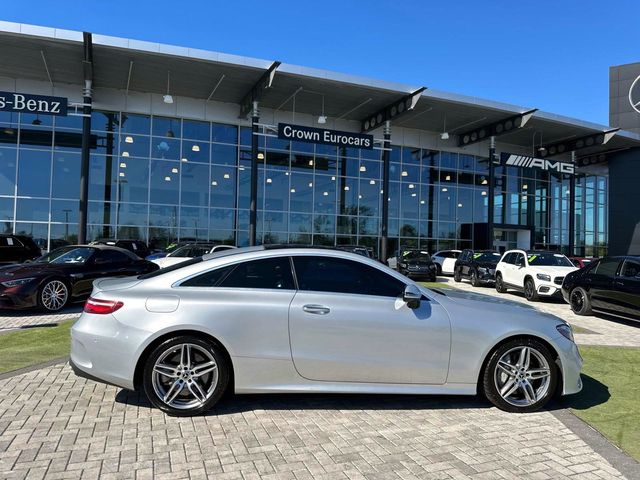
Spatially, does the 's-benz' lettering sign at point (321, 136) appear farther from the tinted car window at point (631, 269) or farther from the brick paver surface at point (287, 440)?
the brick paver surface at point (287, 440)

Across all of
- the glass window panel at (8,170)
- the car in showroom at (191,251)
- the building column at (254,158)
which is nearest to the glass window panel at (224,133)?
the building column at (254,158)

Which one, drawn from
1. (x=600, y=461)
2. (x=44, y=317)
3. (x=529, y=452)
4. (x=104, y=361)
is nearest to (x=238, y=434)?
(x=104, y=361)

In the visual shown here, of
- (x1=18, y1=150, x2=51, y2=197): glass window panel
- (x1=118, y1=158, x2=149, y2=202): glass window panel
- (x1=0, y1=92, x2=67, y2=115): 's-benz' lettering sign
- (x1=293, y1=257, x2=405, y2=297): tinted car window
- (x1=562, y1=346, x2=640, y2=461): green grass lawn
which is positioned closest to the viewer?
(x1=562, y1=346, x2=640, y2=461): green grass lawn

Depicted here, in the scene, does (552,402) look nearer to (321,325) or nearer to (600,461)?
(600,461)

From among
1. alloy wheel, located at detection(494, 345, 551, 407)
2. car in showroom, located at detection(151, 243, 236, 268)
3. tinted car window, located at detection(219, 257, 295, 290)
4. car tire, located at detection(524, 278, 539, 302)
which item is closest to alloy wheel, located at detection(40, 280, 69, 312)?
car in showroom, located at detection(151, 243, 236, 268)

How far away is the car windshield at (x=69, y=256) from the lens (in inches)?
401

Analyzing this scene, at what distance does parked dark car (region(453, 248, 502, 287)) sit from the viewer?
18.6m

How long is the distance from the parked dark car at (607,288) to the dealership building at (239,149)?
14477 mm

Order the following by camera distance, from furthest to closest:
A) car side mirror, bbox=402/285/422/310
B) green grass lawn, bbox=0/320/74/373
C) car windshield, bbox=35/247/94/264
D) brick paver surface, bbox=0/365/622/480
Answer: car windshield, bbox=35/247/94/264 → green grass lawn, bbox=0/320/74/373 → car side mirror, bbox=402/285/422/310 → brick paver surface, bbox=0/365/622/480

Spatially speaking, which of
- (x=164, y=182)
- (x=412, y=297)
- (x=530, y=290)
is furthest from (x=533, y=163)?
(x=412, y=297)

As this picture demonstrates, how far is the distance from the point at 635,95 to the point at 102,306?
45.7 meters

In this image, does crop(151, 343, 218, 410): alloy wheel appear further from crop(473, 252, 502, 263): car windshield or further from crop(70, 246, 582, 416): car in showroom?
crop(473, 252, 502, 263): car windshield

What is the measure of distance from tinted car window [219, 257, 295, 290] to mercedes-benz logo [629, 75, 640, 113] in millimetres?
44051

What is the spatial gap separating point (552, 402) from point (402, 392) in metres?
1.77
